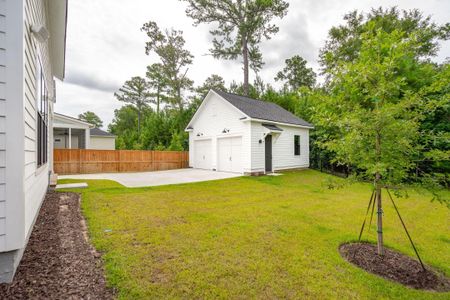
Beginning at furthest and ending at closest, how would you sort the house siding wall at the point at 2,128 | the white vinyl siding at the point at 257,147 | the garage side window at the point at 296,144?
the garage side window at the point at 296,144
the white vinyl siding at the point at 257,147
the house siding wall at the point at 2,128

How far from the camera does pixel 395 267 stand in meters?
3.06

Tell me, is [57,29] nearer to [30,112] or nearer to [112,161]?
[30,112]

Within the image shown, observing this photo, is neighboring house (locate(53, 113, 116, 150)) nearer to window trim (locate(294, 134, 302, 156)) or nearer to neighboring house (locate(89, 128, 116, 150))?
neighboring house (locate(89, 128, 116, 150))

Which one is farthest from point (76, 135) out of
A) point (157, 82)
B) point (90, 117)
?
point (90, 117)

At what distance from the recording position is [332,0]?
11.5 m

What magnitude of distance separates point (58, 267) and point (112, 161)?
12997 millimetres

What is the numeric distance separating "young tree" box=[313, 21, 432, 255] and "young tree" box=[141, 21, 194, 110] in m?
22.6

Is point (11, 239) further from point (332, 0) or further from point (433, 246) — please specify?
point (332, 0)

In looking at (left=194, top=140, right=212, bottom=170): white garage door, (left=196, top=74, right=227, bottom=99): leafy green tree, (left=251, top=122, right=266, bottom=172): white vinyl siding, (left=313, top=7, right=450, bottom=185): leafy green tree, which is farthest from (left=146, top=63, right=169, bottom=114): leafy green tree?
(left=313, top=7, right=450, bottom=185): leafy green tree

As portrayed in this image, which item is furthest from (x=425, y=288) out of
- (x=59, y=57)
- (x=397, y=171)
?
(x=59, y=57)

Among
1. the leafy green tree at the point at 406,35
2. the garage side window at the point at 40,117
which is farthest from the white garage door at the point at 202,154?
the garage side window at the point at 40,117

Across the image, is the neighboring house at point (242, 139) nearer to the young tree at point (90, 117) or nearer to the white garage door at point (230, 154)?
the white garage door at point (230, 154)

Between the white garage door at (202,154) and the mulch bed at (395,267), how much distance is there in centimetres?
1167

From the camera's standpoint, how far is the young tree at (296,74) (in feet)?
86.7
